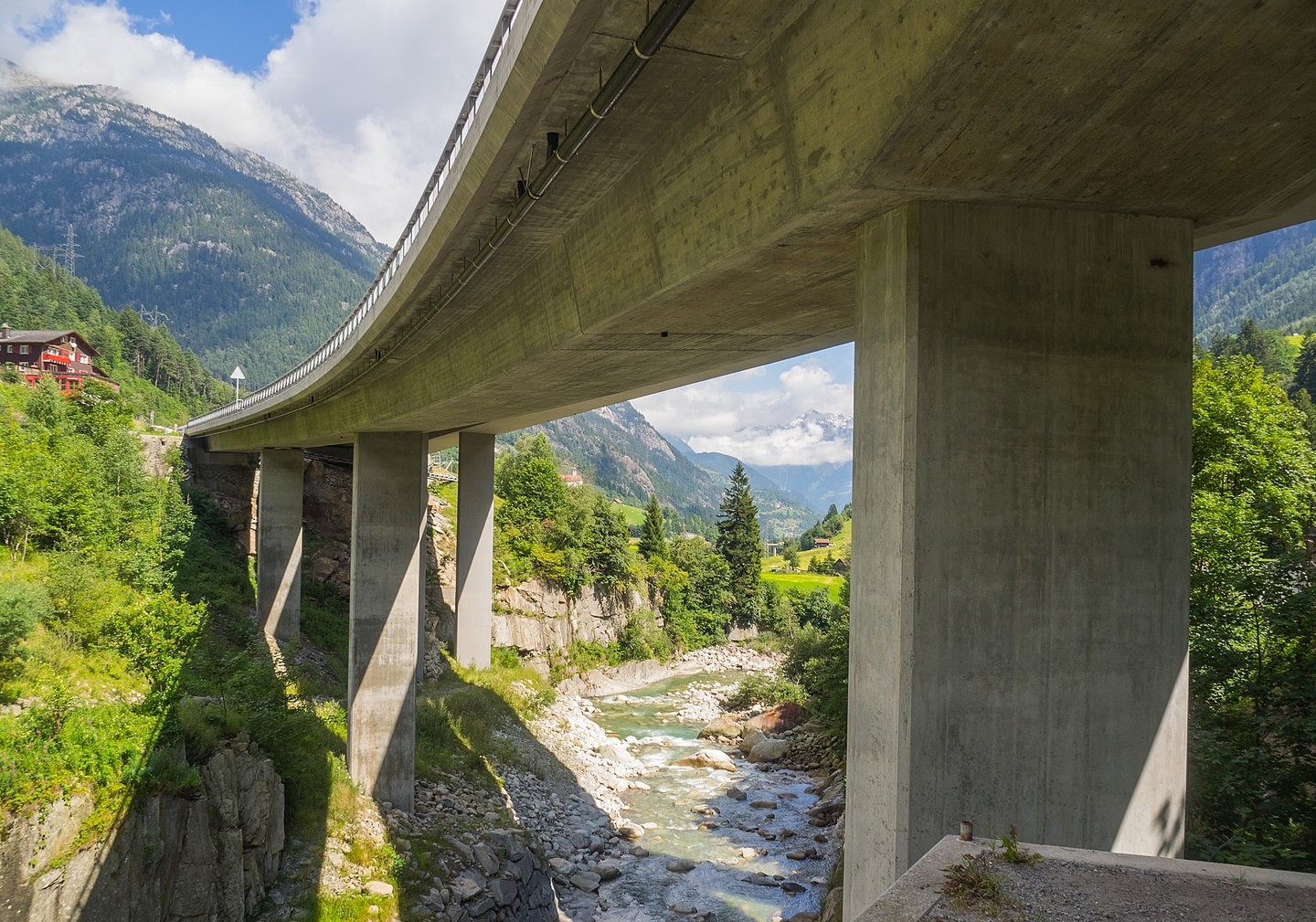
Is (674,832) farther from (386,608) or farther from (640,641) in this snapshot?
(640,641)

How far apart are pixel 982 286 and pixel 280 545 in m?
34.9

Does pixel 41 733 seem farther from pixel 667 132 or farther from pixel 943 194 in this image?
pixel 943 194

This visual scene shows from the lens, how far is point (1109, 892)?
445 cm

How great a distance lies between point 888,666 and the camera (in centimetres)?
563

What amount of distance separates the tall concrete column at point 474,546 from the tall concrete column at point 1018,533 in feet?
97.4

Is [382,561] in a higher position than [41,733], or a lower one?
higher

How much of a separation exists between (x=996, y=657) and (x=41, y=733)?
50.0ft

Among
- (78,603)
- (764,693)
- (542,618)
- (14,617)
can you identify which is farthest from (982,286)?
(542,618)

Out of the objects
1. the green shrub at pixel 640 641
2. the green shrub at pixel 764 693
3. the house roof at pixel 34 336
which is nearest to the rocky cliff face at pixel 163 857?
the green shrub at pixel 764 693

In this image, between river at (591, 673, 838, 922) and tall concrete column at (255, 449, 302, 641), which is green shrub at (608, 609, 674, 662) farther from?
tall concrete column at (255, 449, 302, 641)

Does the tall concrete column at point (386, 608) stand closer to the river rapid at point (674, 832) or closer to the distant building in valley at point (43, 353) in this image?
the river rapid at point (674, 832)

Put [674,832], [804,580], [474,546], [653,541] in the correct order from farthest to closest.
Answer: [804,580] < [653,541] < [474,546] < [674,832]

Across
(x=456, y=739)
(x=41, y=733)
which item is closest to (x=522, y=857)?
(x=456, y=739)

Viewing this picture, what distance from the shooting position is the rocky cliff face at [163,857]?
1199cm
